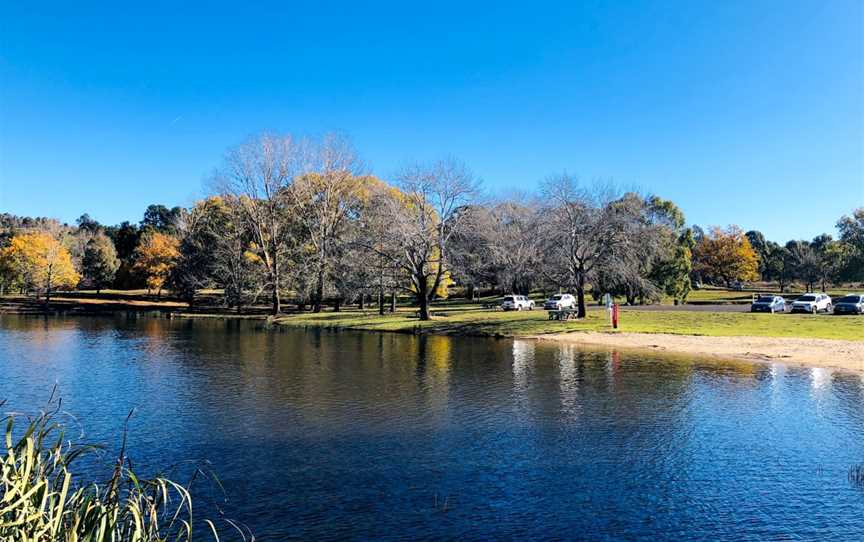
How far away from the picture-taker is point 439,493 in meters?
12.8

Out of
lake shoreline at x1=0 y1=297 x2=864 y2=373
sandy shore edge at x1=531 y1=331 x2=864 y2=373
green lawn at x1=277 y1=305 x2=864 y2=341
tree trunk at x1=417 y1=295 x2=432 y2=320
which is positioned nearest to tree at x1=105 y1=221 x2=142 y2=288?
lake shoreline at x1=0 y1=297 x2=864 y2=373

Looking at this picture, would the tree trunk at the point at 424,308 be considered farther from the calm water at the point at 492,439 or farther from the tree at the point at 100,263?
the tree at the point at 100,263

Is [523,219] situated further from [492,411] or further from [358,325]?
[492,411]

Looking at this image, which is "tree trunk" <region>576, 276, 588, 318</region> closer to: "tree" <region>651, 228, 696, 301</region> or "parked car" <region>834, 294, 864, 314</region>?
"tree" <region>651, 228, 696, 301</region>

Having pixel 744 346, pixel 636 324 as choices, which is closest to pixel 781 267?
pixel 636 324

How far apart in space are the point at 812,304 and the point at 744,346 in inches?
937

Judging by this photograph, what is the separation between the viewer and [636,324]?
158 feet

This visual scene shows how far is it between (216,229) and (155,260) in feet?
60.6

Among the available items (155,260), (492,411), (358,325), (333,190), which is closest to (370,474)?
(492,411)

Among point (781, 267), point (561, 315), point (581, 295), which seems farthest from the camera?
point (781, 267)

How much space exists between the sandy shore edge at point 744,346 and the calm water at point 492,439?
3552 millimetres

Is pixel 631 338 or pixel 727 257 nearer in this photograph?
pixel 631 338

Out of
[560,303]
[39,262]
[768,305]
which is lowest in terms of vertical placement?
[768,305]

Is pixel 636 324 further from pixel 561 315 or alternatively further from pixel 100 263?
pixel 100 263
